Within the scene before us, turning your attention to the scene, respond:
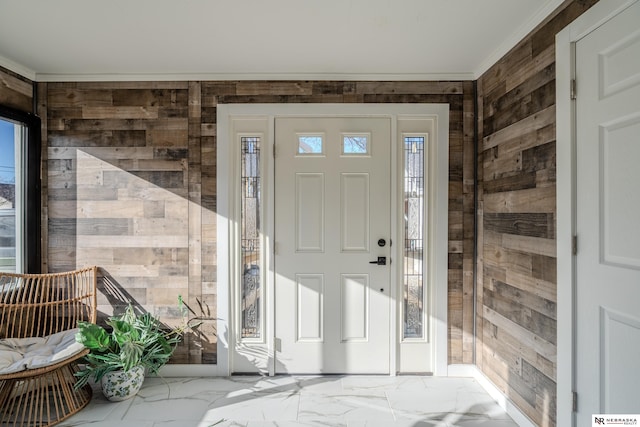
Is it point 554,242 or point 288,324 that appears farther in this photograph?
point 288,324

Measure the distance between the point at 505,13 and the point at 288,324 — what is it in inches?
98.5

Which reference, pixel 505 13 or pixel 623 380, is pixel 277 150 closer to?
pixel 505 13

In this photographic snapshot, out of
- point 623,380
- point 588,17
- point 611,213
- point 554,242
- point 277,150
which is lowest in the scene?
point 623,380

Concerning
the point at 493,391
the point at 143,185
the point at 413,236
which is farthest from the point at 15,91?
the point at 493,391

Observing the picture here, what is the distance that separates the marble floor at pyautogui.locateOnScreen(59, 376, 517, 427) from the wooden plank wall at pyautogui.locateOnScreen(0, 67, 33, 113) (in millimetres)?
2203

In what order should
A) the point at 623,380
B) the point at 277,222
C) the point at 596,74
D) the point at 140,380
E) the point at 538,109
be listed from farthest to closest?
the point at 277,222, the point at 140,380, the point at 538,109, the point at 596,74, the point at 623,380

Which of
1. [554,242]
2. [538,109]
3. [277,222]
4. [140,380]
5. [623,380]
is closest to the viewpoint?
[623,380]

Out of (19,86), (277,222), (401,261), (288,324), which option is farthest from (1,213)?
(401,261)

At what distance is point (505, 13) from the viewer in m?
1.92

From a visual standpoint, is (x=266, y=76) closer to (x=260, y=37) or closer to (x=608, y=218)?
(x=260, y=37)

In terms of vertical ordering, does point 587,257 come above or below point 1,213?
below

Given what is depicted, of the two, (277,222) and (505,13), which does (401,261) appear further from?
(505,13)

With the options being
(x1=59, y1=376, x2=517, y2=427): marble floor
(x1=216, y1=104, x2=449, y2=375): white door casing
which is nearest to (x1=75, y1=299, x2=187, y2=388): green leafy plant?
(x1=59, y1=376, x2=517, y2=427): marble floor
